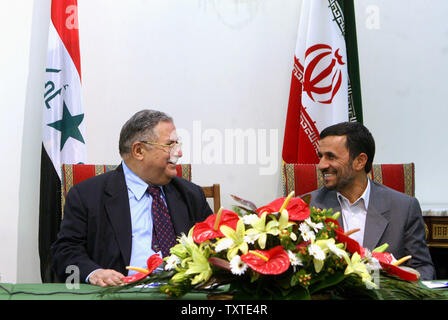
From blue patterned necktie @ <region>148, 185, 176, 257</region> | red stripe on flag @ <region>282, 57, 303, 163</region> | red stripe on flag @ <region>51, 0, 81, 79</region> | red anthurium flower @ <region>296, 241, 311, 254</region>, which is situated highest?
red stripe on flag @ <region>51, 0, 81, 79</region>

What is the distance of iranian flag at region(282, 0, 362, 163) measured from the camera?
2.99 metres

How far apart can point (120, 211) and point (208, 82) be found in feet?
4.83

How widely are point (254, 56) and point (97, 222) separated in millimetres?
1761

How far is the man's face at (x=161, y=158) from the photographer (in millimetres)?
2123

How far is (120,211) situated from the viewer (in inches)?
80.4

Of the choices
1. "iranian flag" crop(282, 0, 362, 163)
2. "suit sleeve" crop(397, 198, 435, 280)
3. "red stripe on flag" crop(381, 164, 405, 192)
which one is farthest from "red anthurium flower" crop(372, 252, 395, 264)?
"iranian flag" crop(282, 0, 362, 163)

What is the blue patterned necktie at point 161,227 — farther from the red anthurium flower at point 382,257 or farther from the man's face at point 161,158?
the red anthurium flower at point 382,257

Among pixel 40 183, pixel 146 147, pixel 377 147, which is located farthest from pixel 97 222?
pixel 377 147

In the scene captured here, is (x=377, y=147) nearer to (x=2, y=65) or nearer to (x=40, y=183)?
Answer: (x=40, y=183)

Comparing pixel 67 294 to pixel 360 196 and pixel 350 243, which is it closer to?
pixel 350 243

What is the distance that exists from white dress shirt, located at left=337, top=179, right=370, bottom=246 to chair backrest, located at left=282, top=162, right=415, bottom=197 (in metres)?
0.15

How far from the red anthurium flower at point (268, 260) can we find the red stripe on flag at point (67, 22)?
2.18 m

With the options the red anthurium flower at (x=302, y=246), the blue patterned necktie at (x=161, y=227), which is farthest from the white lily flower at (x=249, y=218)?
the blue patterned necktie at (x=161, y=227)

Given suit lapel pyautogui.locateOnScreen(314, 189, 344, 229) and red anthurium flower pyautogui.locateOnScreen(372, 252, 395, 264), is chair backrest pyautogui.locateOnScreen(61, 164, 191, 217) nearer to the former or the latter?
suit lapel pyautogui.locateOnScreen(314, 189, 344, 229)
